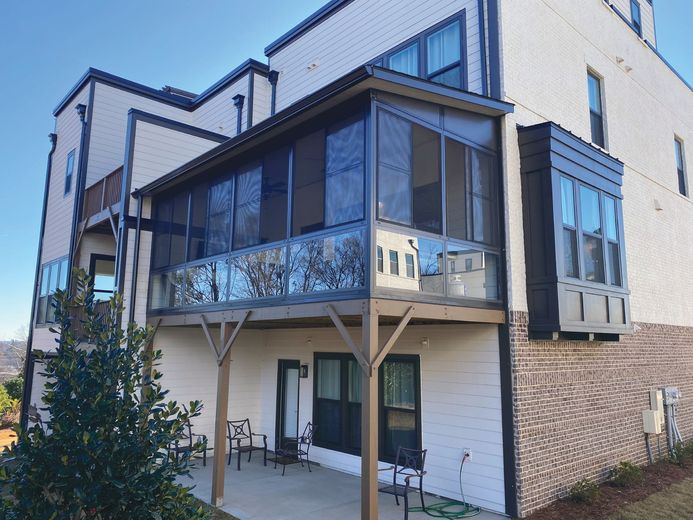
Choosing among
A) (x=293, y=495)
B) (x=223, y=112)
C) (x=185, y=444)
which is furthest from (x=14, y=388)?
(x=293, y=495)

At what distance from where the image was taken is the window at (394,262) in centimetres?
633

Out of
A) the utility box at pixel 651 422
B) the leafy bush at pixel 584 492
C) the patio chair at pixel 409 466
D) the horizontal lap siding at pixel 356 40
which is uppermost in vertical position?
the horizontal lap siding at pixel 356 40

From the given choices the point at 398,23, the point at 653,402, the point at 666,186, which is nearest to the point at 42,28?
the point at 398,23

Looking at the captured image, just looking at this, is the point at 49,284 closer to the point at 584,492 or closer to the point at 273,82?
the point at 273,82

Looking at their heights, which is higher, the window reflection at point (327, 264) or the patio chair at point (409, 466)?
the window reflection at point (327, 264)

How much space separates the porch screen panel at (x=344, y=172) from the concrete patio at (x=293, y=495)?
3728 millimetres

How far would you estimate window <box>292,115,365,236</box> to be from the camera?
6.59 meters

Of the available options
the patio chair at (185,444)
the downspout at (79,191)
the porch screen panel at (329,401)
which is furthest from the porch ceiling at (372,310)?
the downspout at (79,191)

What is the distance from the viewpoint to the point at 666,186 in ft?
42.2

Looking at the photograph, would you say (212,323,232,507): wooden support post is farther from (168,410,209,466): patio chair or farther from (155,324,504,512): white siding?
(155,324,504,512): white siding

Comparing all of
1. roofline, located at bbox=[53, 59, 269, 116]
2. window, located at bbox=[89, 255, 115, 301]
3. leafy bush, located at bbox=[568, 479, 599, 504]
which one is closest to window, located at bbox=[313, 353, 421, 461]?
leafy bush, located at bbox=[568, 479, 599, 504]

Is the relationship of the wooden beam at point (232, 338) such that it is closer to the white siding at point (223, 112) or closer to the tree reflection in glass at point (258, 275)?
the tree reflection in glass at point (258, 275)

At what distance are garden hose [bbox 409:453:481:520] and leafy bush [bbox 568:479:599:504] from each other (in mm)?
1536

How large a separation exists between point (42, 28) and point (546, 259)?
62.6ft
